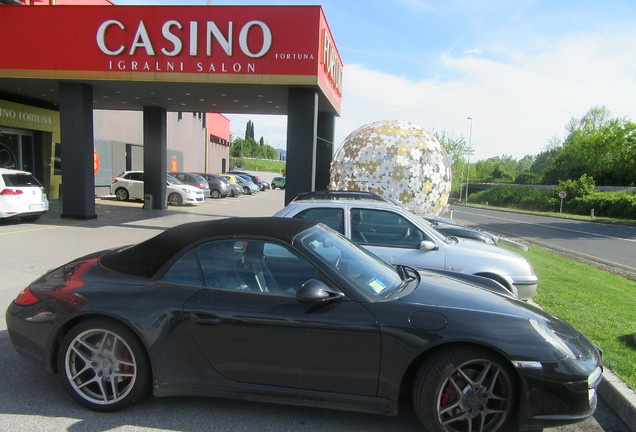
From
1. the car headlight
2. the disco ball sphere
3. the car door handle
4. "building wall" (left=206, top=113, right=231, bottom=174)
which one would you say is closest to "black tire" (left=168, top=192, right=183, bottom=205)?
the disco ball sphere

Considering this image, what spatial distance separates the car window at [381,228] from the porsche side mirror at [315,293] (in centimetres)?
256

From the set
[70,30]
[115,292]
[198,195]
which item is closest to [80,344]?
[115,292]

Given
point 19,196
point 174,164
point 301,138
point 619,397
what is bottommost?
point 619,397

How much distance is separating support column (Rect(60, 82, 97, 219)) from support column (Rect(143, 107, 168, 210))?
14.7 ft

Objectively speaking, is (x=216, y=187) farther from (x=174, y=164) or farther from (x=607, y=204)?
(x=607, y=204)

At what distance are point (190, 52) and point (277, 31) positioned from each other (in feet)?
8.70

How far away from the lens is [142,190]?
829 inches

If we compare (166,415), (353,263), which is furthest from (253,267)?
(166,415)

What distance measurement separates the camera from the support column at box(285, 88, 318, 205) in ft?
40.2

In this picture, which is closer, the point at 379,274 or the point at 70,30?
the point at 379,274

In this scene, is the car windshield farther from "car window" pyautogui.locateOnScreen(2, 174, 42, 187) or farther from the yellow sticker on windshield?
"car window" pyautogui.locateOnScreen(2, 174, 42, 187)

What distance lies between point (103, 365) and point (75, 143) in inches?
490

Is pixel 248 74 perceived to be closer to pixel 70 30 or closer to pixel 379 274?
pixel 70 30

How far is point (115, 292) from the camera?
2994 millimetres
